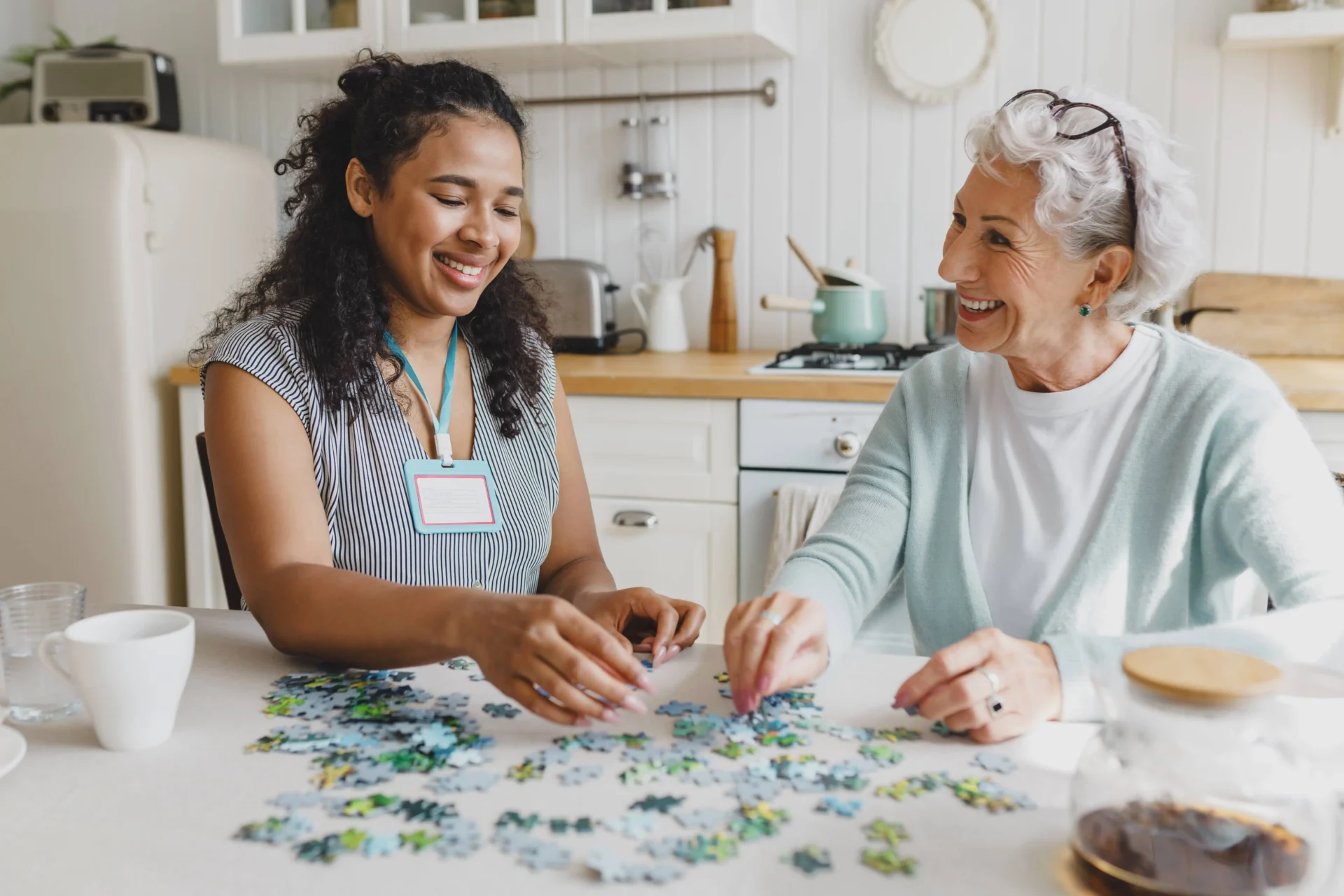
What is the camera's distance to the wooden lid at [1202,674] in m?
0.74

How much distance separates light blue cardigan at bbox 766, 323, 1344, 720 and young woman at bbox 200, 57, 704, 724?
1.03 feet

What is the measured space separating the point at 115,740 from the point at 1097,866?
76 centimetres

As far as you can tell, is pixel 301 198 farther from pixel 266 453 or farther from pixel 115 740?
pixel 115 740

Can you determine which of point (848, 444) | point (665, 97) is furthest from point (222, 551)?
point (665, 97)

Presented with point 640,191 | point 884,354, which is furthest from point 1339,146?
point 640,191

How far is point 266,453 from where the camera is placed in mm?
1355

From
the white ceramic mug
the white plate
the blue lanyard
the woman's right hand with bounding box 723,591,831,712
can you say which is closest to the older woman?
the woman's right hand with bounding box 723,591,831,712

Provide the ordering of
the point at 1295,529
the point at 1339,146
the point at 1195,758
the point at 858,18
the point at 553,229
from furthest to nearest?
the point at 553,229, the point at 858,18, the point at 1339,146, the point at 1295,529, the point at 1195,758

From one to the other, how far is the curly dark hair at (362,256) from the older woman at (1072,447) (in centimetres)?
54

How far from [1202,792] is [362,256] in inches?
48.8

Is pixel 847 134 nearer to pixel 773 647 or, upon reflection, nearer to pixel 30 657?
pixel 773 647

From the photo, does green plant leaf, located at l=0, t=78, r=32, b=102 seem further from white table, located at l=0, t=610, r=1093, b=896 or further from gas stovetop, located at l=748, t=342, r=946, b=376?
white table, located at l=0, t=610, r=1093, b=896

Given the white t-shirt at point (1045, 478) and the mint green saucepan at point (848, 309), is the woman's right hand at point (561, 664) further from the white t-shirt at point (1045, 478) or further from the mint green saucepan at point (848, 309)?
the mint green saucepan at point (848, 309)

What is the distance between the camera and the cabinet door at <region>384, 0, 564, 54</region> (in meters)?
2.83
